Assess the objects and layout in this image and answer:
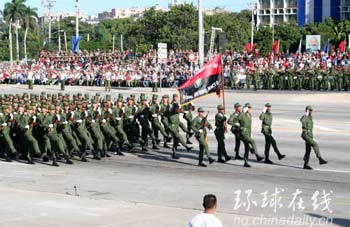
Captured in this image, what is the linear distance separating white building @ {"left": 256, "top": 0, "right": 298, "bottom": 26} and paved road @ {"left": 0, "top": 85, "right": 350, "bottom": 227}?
113 meters

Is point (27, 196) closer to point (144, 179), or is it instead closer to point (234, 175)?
point (144, 179)

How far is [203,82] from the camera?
22469 millimetres

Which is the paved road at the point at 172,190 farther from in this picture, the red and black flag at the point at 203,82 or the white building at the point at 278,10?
the white building at the point at 278,10

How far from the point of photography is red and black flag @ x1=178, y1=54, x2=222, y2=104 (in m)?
22.2

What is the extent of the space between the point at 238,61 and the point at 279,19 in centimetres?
8553

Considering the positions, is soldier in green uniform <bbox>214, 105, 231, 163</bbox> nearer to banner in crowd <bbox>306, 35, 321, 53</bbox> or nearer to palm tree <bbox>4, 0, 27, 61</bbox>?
banner in crowd <bbox>306, 35, 321, 53</bbox>

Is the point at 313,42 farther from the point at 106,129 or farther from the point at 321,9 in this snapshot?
the point at 106,129

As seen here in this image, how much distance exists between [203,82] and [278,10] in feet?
385

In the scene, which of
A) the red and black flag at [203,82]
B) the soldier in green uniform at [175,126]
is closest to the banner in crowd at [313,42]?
the red and black flag at [203,82]

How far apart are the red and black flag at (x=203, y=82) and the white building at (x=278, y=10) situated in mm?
112870

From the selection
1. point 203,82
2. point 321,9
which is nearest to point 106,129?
point 203,82

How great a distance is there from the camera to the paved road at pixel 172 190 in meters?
13.2

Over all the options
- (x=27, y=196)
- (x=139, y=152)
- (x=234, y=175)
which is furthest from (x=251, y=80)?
(x=27, y=196)

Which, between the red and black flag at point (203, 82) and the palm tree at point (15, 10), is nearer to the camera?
the red and black flag at point (203, 82)
